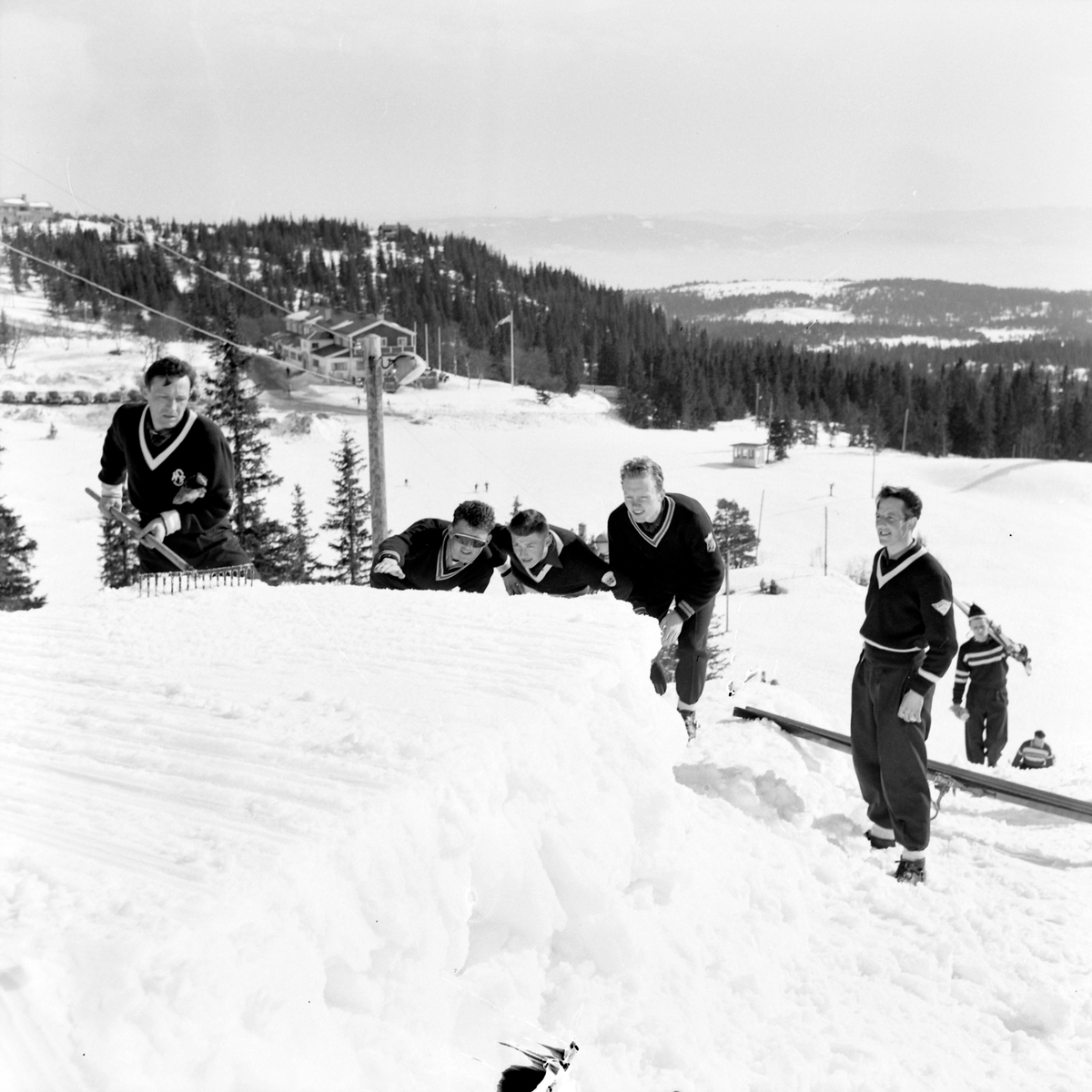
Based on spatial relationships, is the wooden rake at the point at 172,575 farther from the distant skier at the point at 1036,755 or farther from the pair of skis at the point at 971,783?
the distant skier at the point at 1036,755

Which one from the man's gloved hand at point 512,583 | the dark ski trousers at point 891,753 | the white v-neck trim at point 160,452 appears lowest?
the dark ski trousers at point 891,753

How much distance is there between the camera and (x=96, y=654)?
3.07 metres

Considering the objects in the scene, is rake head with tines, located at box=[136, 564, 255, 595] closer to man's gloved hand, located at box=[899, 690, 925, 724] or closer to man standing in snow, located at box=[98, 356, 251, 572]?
man standing in snow, located at box=[98, 356, 251, 572]

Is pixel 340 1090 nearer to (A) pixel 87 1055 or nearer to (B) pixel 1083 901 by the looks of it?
(A) pixel 87 1055

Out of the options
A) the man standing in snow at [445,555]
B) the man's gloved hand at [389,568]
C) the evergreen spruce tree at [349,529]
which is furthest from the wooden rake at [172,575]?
the evergreen spruce tree at [349,529]

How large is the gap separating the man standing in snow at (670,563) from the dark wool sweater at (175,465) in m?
2.17

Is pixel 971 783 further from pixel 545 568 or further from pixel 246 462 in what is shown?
pixel 246 462

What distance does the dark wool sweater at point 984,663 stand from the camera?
8.66 metres

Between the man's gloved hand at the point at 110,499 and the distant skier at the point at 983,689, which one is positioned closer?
the man's gloved hand at the point at 110,499

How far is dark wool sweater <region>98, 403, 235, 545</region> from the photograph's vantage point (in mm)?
4664

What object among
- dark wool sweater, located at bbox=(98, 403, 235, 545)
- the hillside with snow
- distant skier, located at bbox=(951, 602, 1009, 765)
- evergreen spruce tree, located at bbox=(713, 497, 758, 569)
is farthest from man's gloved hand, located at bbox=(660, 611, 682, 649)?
evergreen spruce tree, located at bbox=(713, 497, 758, 569)

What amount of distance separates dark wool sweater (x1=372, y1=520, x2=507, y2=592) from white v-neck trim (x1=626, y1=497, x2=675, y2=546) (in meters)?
0.78

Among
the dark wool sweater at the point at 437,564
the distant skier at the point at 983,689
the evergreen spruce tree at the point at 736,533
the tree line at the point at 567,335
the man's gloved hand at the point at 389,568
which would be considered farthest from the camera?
the tree line at the point at 567,335

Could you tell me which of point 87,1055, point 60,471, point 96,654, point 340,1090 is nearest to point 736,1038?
point 340,1090
